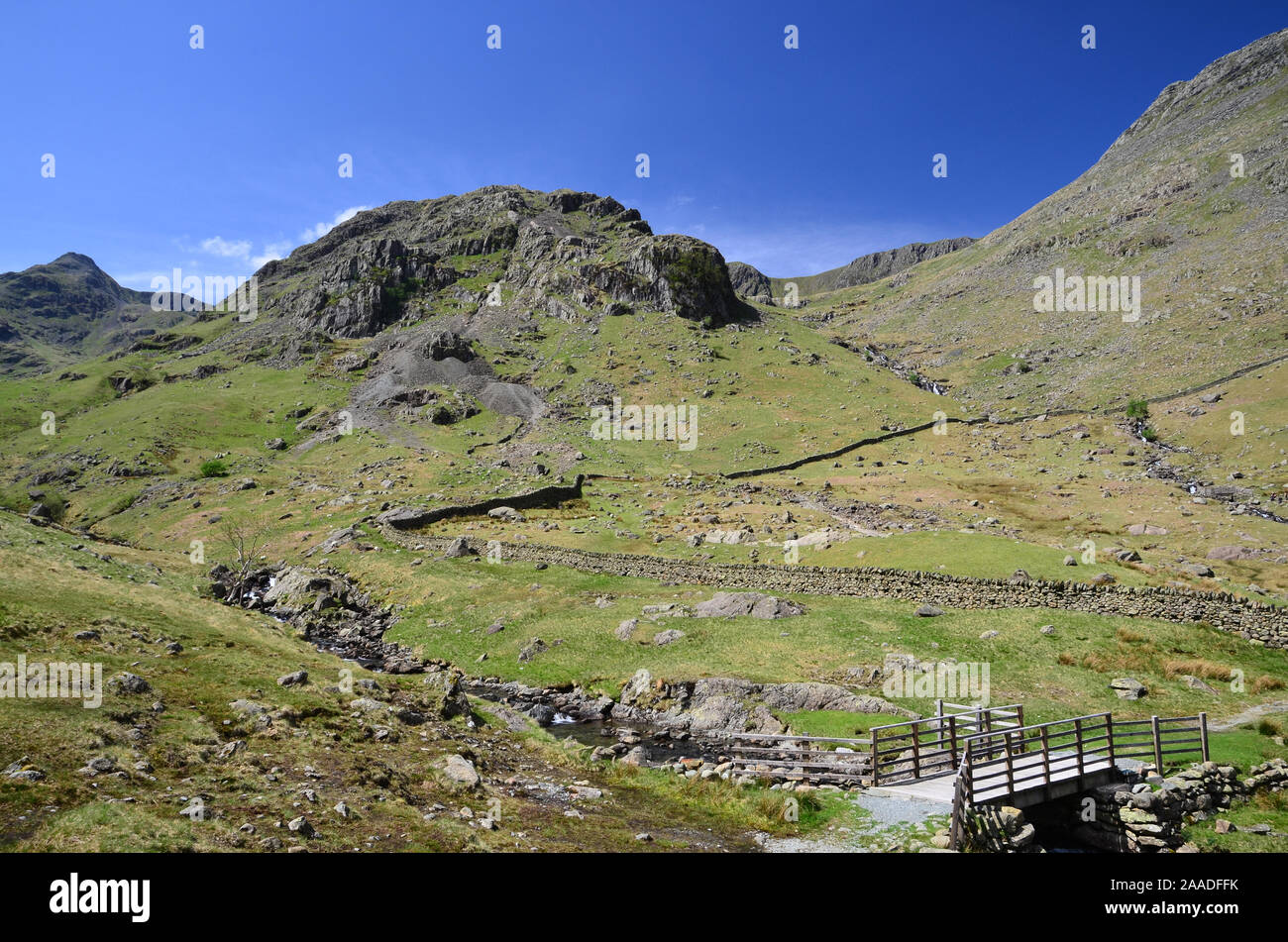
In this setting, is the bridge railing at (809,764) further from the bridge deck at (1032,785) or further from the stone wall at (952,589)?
the stone wall at (952,589)

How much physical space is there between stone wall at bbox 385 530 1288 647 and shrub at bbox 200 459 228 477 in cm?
7286

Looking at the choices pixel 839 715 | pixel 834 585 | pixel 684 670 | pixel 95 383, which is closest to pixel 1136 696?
pixel 839 715

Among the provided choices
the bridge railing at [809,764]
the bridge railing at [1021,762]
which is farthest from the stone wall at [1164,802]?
the bridge railing at [809,764]

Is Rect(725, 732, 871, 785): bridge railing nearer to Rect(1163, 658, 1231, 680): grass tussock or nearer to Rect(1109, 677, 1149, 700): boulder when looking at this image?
Rect(1109, 677, 1149, 700): boulder

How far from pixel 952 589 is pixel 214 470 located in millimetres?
115558

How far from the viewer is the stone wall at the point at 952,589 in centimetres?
3638

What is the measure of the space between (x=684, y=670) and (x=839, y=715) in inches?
361

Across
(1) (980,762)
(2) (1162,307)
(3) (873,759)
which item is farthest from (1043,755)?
(2) (1162,307)

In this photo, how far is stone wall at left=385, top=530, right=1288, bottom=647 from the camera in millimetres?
36375

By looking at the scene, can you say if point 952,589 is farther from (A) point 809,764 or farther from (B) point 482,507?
(B) point 482,507

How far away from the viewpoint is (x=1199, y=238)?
537 feet

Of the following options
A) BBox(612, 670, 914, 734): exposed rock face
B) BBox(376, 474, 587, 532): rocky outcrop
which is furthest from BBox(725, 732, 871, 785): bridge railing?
BBox(376, 474, 587, 532): rocky outcrop

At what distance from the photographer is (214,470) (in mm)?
106625
